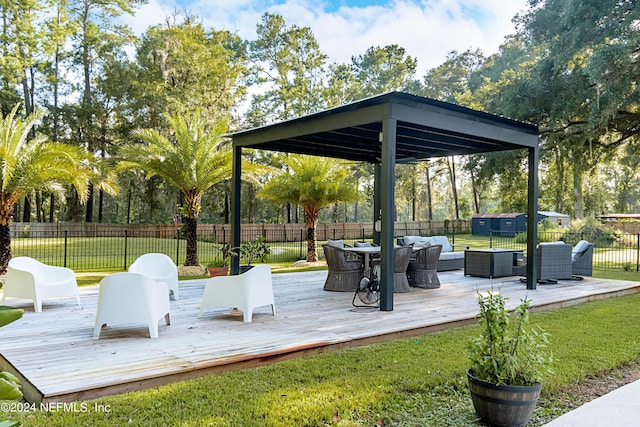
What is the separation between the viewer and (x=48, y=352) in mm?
3975

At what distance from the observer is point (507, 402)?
284cm

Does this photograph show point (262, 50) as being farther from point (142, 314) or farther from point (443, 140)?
point (142, 314)

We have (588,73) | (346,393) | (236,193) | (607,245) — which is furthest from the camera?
(607,245)

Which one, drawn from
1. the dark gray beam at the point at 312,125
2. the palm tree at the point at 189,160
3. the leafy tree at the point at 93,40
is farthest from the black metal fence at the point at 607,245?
the leafy tree at the point at 93,40

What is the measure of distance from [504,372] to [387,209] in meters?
3.12

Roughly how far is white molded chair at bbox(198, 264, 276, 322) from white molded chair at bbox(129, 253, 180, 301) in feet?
4.09

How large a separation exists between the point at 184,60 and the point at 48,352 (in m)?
20.8

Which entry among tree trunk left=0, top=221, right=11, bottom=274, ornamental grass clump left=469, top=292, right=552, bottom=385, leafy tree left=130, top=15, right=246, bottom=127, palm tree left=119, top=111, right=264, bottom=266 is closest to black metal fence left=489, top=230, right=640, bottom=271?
palm tree left=119, top=111, right=264, bottom=266

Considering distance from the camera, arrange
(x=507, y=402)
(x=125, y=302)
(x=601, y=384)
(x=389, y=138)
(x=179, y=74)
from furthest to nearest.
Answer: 1. (x=179, y=74)
2. (x=389, y=138)
3. (x=125, y=302)
4. (x=601, y=384)
5. (x=507, y=402)

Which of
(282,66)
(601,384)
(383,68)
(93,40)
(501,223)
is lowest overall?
(601,384)

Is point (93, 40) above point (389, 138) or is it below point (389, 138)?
above

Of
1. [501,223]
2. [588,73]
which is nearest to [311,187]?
[588,73]

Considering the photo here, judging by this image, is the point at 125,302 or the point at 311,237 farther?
the point at 311,237

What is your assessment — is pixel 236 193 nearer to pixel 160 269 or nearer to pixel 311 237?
pixel 160 269
